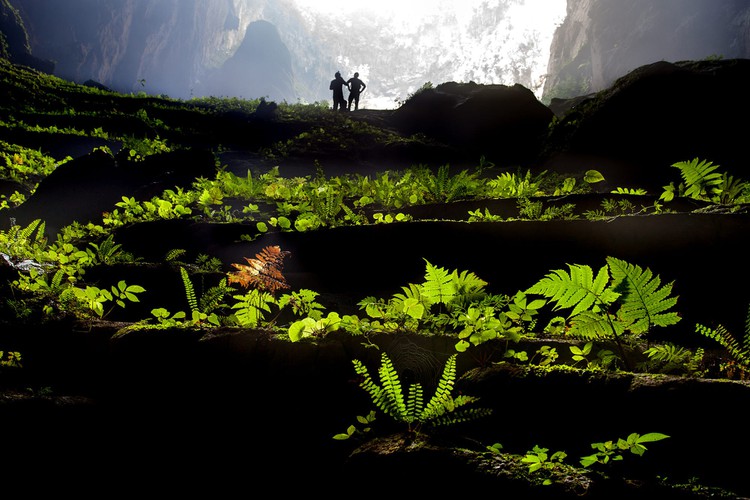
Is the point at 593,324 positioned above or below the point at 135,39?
below

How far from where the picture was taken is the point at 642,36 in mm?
61688

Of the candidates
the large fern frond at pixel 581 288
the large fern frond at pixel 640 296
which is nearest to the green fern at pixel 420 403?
the large fern frond at pixel 581 288

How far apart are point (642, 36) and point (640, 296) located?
78917mm

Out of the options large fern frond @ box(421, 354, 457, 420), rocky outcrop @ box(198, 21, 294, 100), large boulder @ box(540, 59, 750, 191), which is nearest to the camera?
large fern frond @ box(421, 354, 457, 420)

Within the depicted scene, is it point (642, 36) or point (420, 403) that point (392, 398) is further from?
point (642, 36)

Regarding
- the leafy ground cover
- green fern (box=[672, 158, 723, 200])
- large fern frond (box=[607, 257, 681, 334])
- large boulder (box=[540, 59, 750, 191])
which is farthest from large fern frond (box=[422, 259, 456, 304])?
large boulder (box=[540, 59, 750, 191])

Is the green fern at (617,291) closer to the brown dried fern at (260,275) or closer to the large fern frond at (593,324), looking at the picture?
the large fern frond at (593,324)

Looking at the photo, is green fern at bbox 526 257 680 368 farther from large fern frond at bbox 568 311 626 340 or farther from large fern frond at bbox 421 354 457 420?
large fern frond at bbox 421 354 457 420

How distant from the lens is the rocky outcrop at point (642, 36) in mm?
53281

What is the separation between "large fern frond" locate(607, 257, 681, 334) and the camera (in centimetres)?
200

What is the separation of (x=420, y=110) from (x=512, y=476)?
21.5 metres

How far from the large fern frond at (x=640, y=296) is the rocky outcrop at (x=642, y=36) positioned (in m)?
61.9

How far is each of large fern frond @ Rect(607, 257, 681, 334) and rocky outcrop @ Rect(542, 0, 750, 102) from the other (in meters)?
61.9

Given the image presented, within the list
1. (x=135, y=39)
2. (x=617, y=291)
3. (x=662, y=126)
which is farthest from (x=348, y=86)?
(x=135, y=39)
